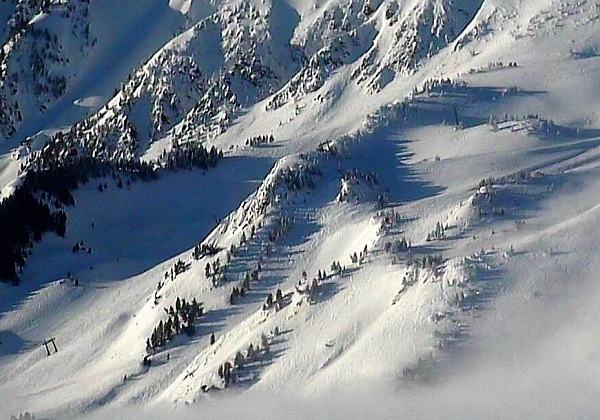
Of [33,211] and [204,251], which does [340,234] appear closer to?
[204,251]

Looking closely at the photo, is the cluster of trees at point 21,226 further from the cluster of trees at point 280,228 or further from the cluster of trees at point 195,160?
the cluster of trees at point 280,228

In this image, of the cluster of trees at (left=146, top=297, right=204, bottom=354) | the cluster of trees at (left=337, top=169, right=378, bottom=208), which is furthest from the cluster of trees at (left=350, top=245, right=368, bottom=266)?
the cluster of trees at (left=146, top=297, right=204, bottom=354)

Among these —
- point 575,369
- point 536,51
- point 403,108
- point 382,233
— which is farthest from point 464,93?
point 575,369

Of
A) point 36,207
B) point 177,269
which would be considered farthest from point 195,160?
point 177,269

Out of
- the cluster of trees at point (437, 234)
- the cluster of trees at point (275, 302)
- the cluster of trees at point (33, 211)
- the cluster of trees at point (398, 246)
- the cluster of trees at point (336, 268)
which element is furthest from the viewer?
the cluster of trees at point (33, 211)

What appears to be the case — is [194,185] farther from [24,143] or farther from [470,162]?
[24,143]

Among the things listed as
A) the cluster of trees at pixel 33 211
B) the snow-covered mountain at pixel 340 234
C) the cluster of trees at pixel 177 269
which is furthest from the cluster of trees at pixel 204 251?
the cluster of trees at pixel 33 211
